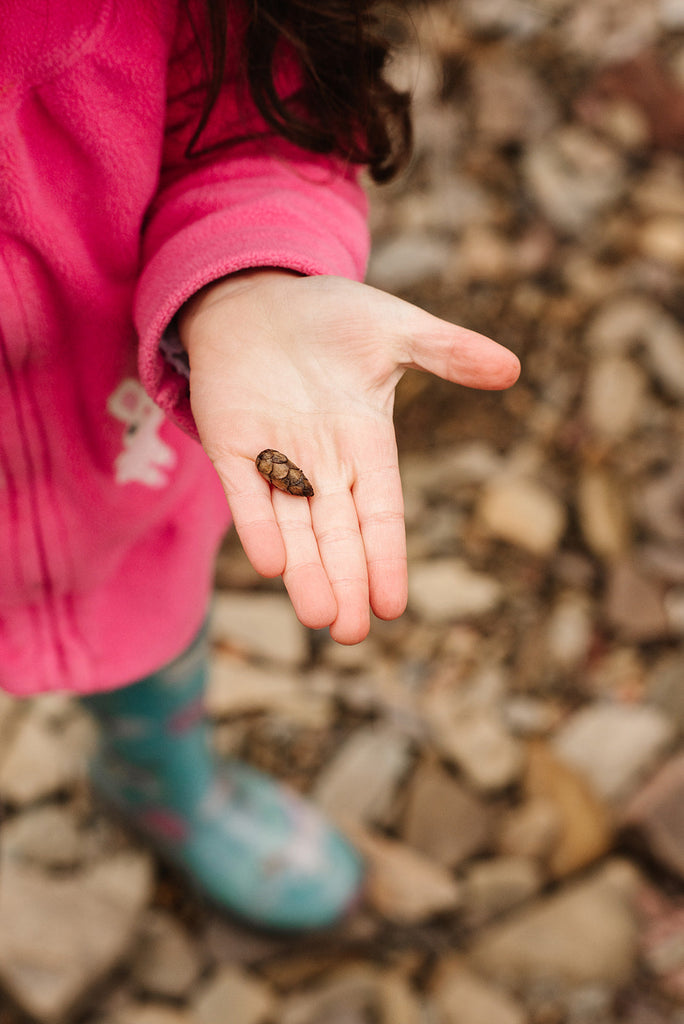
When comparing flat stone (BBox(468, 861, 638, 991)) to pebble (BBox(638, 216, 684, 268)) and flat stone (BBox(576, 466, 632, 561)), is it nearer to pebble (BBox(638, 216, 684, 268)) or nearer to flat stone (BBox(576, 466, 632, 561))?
flat stone (BBox(576, 466, 632, 561))

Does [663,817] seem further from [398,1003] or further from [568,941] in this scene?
[398,1003]

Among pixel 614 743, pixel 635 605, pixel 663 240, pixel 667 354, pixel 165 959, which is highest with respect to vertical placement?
pixel 663 240

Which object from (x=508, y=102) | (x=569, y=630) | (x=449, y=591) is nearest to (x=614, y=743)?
(x=569, y=630)

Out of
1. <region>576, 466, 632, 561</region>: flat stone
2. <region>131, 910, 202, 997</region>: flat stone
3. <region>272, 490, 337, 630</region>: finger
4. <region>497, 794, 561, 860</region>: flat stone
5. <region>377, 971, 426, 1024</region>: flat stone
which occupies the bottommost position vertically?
<region>131, 910, 202, 997</region>: flat stone

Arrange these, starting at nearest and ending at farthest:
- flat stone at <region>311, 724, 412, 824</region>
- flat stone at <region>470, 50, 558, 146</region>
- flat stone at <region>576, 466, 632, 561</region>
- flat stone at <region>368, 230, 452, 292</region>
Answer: flat stone at <region>311, 724, 412, 824</region>
flat stone at <region>576, 466, 632, 561</region>
flat stone at <region>368, 230, 452, 292</region>
flat stone at <region>470, 50, 558, 146</region>

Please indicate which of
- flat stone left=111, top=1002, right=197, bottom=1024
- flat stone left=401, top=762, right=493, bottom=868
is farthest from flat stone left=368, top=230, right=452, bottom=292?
flat stone left=111, top=1002, right=197, bottom=1024

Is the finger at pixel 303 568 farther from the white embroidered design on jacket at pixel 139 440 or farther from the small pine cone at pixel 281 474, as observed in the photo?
the white embroidered design on jacket at pixel 139 440

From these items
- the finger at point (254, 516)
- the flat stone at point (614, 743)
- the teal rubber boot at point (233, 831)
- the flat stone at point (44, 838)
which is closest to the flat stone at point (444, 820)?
the teal rubber boot at point (233, 831)

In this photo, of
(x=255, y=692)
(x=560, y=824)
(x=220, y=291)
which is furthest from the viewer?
(x=255, y=692)

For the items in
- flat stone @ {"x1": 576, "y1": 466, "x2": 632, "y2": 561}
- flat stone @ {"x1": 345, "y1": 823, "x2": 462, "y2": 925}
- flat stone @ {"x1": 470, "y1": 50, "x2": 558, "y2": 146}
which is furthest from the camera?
flat stone @ {"x1": 470, "y1": 50, "x2": 558, "y2": 146}
